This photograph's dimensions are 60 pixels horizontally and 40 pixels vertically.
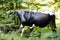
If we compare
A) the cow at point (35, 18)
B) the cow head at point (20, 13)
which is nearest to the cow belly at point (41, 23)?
the cow at point (35, 18)

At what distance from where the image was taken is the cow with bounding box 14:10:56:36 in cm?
188

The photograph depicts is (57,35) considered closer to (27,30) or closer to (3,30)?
(27,30)

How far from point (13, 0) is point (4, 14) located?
162 millimetres

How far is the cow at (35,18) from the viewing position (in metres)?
1.88

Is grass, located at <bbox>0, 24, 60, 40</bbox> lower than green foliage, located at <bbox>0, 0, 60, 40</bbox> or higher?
lower

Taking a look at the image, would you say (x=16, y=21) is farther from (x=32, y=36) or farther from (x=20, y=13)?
(x=32, y=36)

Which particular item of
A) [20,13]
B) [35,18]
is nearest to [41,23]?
[35,18]

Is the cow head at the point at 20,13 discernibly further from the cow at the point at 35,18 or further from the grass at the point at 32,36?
the grass at the point at 32,36

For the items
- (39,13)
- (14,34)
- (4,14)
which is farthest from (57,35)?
(4,14)

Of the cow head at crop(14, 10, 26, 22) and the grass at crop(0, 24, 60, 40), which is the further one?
the cow head at crop(14, 10, 26, 22)

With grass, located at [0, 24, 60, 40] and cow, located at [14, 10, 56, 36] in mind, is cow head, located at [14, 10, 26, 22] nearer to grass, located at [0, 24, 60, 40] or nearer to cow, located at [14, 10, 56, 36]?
cow, located at [14, 10, 56, 36]

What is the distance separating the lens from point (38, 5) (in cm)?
194

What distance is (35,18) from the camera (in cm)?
190

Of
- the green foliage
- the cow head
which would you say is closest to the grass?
the green foliage
